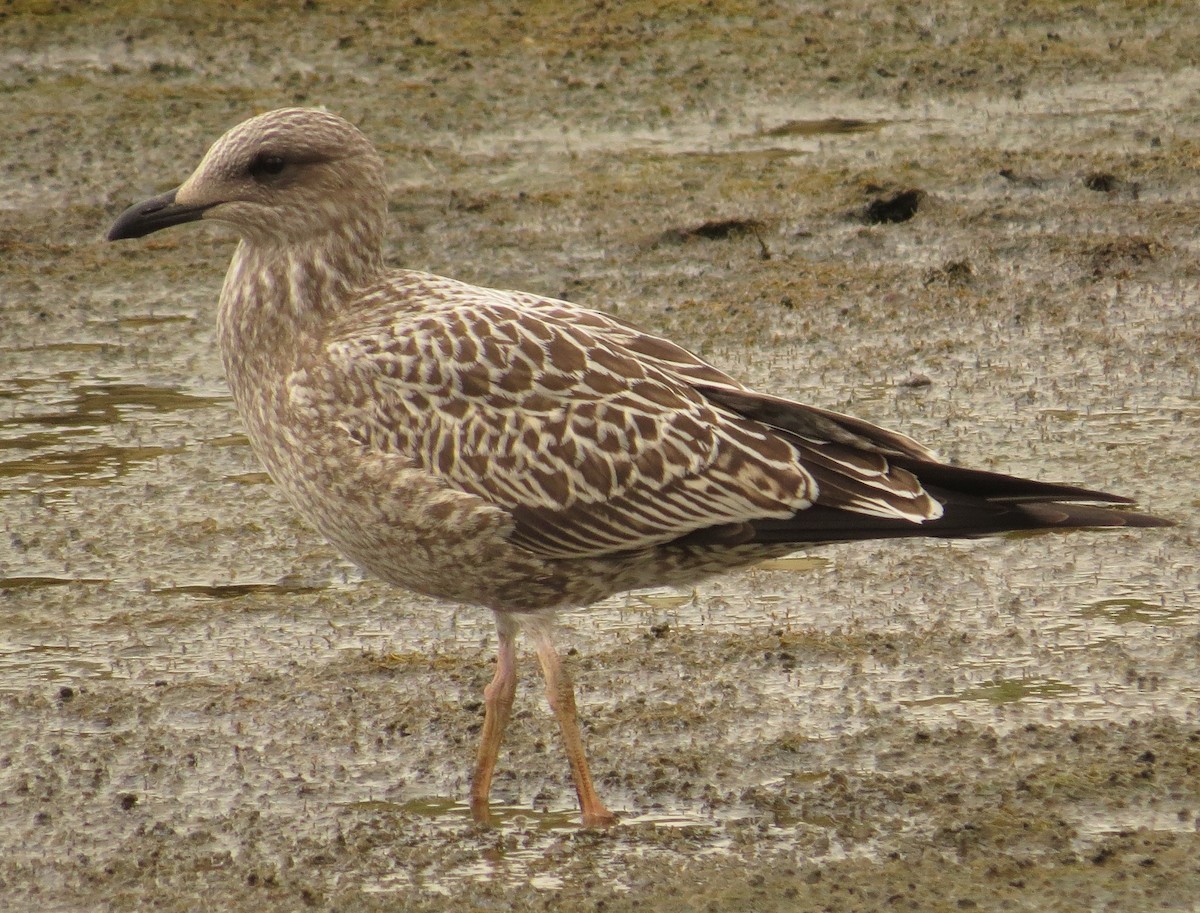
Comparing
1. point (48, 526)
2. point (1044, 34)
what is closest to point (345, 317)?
point (48, 526)

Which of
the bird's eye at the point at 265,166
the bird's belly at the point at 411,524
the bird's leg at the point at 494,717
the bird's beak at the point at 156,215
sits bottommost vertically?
the bird's leg at the point at 494,717

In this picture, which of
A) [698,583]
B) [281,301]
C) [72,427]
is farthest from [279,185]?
[72,427]

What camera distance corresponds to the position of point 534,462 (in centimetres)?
559

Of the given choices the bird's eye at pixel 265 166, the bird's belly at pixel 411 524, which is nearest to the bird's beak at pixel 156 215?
the bird's eye at pixel 265 166

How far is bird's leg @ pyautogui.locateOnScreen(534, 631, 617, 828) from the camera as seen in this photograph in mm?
5637

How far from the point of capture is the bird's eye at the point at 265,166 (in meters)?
5.92

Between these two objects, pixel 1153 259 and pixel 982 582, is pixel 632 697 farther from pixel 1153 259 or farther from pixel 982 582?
pixel 1153 259

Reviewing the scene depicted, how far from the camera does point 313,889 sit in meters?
5.34

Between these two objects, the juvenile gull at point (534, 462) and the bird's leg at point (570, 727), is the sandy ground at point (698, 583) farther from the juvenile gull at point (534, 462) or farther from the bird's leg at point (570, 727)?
the juvenile gull at point (534, 462)

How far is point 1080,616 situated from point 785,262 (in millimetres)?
4073

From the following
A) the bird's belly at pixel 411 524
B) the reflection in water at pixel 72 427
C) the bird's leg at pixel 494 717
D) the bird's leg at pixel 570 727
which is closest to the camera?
the bird's belly at pixel 411 524

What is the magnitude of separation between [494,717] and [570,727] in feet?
0.85

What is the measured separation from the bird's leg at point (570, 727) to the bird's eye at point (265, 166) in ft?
5.17

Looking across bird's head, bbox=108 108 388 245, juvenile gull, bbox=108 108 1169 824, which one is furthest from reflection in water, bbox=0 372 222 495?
juvenile gull, bbox=108 108 1169 824
